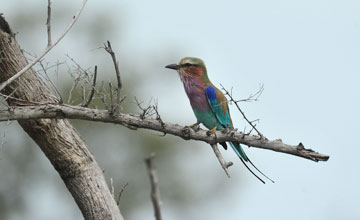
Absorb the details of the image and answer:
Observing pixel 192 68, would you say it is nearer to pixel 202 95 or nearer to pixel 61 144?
pixel 202 95

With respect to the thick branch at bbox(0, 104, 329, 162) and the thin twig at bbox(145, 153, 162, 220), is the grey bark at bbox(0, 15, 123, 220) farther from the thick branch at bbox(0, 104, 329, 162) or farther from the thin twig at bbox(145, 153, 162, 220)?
the thin twig at bbox(145, 153, 162, 220)

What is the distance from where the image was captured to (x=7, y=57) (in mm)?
6219

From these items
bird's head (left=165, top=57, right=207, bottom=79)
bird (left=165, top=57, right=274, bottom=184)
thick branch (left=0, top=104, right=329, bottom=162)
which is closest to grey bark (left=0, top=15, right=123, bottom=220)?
thick branch (left=0, top=104, right=329, bottom=162)

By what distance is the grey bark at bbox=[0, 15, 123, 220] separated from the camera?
6.24 metres

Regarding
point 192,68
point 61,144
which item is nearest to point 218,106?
point 192,68

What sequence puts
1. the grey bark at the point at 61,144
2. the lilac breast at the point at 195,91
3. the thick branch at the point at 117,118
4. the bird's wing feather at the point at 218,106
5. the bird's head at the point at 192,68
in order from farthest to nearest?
the bird's head at the point at 192,68, the lilac breast at the point at 195,91, the bird's wing feather at the point at 218,106, the grey bark at the point at 61,144, the thick branch at the point at 117,118

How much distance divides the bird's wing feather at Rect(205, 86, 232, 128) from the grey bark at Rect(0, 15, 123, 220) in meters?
1.16

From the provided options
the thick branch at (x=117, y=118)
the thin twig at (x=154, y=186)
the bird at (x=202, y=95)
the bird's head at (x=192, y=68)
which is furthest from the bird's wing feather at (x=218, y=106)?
the thin twig at (x=154, y=186)

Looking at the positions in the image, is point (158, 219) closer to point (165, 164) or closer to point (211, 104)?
point (211, 104)

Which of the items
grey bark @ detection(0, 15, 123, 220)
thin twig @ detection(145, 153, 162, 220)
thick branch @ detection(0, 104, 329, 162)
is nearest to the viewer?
thin twig @ detection(145, 153, 162, 220)

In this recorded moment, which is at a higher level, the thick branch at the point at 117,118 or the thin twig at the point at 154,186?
the thick branch at the point at 117,118

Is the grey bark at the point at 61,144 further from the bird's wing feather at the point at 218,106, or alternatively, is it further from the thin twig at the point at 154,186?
the thin twig at the point at 154,186

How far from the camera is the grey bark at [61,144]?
246 inches

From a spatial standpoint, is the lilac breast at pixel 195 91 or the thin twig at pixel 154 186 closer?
the thin twig at pixel 154 186
